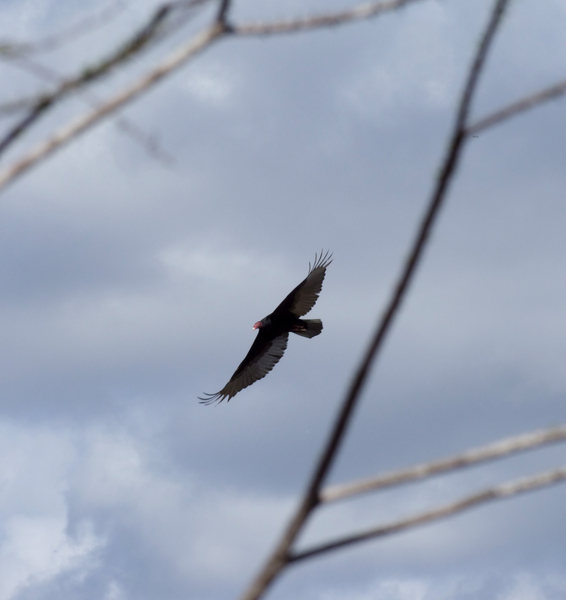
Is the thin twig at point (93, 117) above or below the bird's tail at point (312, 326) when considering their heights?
below

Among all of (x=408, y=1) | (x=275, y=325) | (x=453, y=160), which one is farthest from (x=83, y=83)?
(x=275, y=325)

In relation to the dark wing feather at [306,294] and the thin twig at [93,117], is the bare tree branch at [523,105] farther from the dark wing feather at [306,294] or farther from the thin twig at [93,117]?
the dark wing feather at [306,294]

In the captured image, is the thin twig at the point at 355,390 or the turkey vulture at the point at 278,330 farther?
the turkey vulture at the point at 278,330

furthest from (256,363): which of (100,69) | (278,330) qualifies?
(100,69)

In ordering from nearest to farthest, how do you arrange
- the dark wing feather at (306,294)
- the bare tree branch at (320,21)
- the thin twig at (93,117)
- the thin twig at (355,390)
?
the thin twig at (355,390), the thin twig at (93,117), the bare tree branch at (320,21), the dark wing feather at (306,294)

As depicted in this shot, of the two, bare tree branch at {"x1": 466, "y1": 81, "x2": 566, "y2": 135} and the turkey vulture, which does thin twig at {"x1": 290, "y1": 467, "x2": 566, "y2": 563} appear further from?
the turkey vulture

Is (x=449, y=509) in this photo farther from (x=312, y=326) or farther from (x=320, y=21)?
(x=312, y=326)

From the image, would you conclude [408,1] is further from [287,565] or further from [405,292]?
[287,565]

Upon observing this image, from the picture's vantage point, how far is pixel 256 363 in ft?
64.8

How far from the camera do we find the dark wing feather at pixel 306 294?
1808cm

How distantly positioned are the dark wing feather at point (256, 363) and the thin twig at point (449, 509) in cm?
1698

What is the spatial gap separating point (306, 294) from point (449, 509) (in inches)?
637

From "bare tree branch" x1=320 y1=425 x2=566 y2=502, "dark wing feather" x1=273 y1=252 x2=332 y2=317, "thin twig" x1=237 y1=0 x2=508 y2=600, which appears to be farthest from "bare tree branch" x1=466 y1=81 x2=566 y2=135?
"dark wing feather" x1=273 y1=252 x2=332 y2=317

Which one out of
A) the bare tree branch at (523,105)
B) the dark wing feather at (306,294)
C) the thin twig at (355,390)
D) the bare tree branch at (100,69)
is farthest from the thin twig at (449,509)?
the dark wing feather at (306,294)
